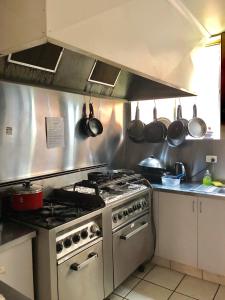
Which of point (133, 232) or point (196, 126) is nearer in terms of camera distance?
point (133, 232)

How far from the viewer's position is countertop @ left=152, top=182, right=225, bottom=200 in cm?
216

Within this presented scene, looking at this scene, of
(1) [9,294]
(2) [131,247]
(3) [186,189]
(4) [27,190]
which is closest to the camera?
(1) [9,294]

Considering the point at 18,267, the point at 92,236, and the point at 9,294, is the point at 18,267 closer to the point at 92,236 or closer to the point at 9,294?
the point at 92,236

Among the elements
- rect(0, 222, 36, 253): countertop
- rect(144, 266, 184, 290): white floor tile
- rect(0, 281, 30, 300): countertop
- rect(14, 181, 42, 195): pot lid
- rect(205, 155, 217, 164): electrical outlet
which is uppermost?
rect(205, 155, 217, 164): electrical outlet

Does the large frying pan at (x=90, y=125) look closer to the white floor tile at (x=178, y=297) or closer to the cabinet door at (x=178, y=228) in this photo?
the cabinet door at (x=178, y=228)

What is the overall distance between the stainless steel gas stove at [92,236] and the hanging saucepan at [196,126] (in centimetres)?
71

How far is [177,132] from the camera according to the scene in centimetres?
264

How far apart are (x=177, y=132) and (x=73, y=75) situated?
1.16 m

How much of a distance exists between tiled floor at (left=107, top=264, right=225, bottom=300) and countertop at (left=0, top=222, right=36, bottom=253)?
3.26 feet

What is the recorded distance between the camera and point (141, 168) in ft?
9.00

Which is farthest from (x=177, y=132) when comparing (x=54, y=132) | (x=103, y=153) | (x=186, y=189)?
(x=54, y=132)

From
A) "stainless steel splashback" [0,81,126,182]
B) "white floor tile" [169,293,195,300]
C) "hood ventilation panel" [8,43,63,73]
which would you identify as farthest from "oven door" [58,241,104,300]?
"hood ventilation panel" [8,43,63,73]

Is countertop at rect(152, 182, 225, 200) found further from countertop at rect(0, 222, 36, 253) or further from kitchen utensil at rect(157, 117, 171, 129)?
countertop at rect(0, 222, 36, 253)

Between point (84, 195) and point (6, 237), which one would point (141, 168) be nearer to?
point (84, 195)
